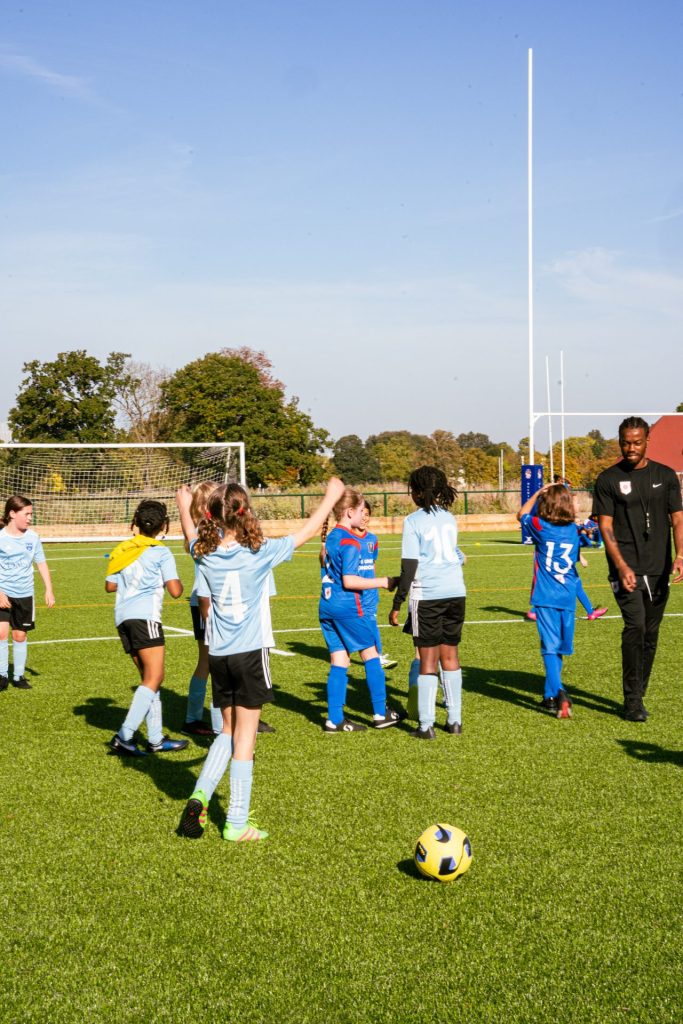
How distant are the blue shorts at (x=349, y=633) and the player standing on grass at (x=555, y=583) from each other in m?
1.47

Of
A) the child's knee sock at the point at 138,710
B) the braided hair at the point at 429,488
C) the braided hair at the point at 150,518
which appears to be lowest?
the child's knee sock at the point at 138,710

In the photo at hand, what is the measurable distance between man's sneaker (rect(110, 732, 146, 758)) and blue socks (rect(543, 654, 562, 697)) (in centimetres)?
325

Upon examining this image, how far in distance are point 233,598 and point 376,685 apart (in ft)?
9.15

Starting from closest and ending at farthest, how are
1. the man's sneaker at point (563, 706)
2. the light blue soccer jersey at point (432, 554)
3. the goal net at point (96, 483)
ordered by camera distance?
the light blue soccer jersey at point (432, 554), the man's sneaker at point (563, 706), the goal net at point (96, 483)

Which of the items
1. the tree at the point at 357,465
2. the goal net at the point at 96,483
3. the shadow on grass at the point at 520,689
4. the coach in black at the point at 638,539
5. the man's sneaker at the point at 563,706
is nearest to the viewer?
the coach in black at the point at 638,539

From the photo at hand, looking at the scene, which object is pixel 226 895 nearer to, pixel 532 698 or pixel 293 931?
pixel 293 931

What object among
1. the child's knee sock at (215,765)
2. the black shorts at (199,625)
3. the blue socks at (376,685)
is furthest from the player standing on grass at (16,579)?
the child's knee sock at (215,765)

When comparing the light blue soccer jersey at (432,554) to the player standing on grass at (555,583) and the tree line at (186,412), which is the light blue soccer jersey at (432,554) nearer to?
the player standing on grass at (555,583)

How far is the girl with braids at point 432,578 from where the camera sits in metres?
6.86

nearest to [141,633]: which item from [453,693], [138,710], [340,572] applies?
[138,710]

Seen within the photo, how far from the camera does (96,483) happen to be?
1352 inches

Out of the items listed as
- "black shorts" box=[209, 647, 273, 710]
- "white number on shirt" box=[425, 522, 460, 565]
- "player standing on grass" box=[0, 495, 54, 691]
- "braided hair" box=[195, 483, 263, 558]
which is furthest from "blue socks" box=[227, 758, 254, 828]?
"player standing on grass" box=[0, 495, 54, 691]

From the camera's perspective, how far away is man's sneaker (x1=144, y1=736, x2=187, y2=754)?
6809 mm

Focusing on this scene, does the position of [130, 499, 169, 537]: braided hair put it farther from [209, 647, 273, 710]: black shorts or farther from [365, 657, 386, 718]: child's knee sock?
[365, 657, 386, 718]: child's knee sock
